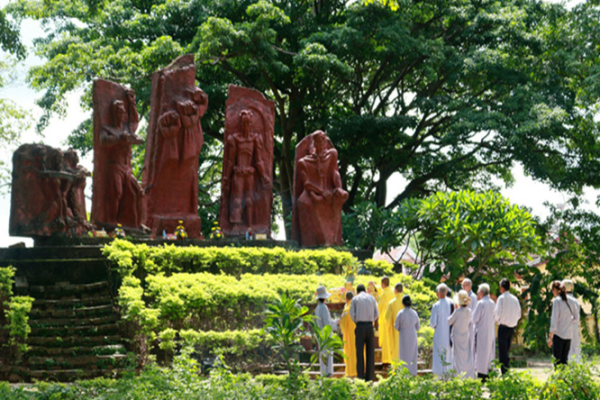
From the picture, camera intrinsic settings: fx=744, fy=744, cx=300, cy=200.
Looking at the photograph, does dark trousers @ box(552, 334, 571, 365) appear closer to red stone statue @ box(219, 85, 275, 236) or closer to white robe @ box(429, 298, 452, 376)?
white robe @ box(429, 298, 452, 376)

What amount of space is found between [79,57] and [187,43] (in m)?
3.11

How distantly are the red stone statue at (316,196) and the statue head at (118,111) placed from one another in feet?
15.2

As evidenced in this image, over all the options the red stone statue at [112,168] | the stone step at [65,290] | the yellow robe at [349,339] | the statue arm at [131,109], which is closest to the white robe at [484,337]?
the yellow robe at [349,339]

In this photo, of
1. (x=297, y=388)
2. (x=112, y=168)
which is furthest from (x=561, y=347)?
(x=112, y=168)

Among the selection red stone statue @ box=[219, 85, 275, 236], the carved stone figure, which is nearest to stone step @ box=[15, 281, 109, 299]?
the carved stone figure

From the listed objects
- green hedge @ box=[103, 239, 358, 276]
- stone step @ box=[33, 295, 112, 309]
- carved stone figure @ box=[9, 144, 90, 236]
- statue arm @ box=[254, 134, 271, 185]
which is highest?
statue arm @ box=[254, 134, 271, 185]

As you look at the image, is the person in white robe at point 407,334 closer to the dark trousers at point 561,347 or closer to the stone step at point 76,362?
the dark trousers at point 561,347

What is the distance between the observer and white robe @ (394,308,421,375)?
9.87 meters

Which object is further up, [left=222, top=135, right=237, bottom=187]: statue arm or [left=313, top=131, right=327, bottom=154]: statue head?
[left=313, top=131, right=327, bottom=154]: statue head

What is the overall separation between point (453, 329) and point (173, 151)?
789cm

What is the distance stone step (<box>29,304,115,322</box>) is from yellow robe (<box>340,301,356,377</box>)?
3.27 meters

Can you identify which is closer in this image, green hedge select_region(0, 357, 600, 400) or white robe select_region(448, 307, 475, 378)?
green hedge select_region(0, 357, 600, 400)

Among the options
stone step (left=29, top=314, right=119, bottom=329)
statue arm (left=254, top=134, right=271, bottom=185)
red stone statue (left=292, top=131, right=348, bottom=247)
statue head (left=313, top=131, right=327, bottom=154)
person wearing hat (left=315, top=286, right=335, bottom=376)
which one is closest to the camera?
person wearing hat (left=315, top=286, right=335, bottom=376)

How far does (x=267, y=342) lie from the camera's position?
10.2 m
